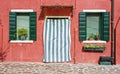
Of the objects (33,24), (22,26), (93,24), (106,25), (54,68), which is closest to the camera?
(54,68)

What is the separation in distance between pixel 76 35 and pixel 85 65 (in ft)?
5.27

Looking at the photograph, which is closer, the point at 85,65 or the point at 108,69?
the point at 108,69

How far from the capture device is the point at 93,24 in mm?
18969

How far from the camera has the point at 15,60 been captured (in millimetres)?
18891

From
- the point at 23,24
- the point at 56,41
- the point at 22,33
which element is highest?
the point at 23,24

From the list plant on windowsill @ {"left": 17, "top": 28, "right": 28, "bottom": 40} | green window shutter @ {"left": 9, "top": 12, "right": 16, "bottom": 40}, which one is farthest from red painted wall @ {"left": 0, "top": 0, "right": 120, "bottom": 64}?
plant on windowsill @ {"left": 17, "top": 28, "right": 28, "bottom": 40}

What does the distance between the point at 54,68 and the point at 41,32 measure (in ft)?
8.29

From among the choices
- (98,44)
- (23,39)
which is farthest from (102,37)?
(23,39)

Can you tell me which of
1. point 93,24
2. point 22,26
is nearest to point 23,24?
point 22,26

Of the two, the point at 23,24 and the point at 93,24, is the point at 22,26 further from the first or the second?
the point at 93,24

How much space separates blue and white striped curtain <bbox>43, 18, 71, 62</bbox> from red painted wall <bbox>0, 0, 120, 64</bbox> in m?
0.24

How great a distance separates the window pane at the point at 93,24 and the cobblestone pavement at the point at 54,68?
5.98 ft

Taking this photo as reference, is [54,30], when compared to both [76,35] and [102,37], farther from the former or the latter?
[102,37]

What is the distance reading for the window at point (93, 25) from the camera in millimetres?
18594
